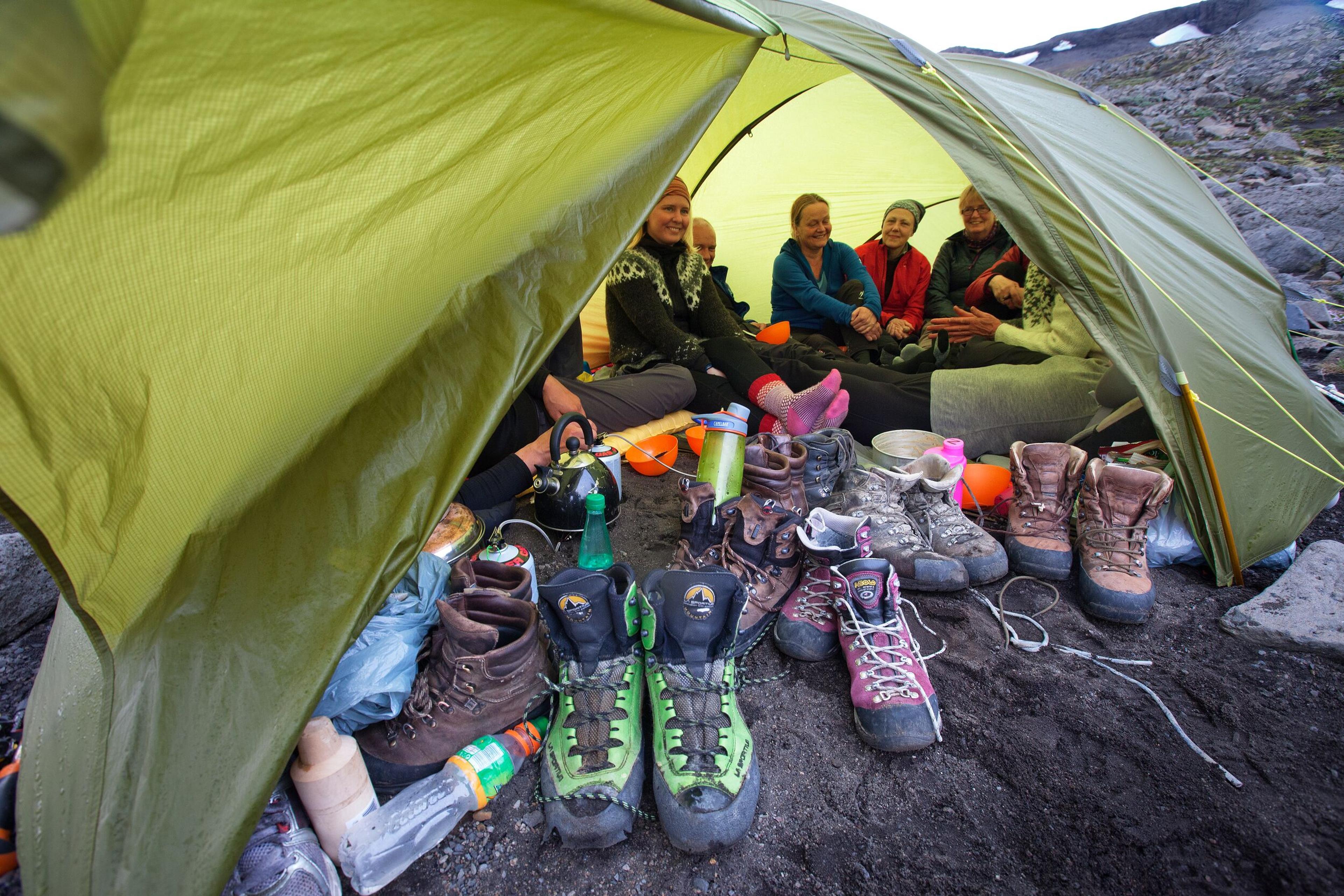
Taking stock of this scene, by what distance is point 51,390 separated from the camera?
752 mm

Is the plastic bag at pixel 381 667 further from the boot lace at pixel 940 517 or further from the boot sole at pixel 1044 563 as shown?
the boot sole at pixel 1044 563

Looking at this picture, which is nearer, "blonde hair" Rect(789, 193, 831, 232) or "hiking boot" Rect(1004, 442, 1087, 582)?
"hiking boot" Rect(1004, 442, 1087, 582)

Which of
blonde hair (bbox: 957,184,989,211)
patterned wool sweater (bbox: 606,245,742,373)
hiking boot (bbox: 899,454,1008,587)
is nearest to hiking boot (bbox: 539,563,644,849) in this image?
hiking boot (bbox: 899,454,1008,587)

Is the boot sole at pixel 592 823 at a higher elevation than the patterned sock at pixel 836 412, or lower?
higher

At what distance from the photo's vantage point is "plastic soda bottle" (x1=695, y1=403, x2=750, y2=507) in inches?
81.3

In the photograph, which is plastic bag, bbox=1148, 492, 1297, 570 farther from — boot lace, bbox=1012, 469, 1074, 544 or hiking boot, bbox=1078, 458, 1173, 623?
boot lace, bbox=1012, 469, 1074, 544

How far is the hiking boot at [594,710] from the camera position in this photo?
42.6 inches

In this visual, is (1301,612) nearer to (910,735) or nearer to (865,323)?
(910,735)

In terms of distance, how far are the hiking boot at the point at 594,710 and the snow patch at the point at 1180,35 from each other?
55.8 feet

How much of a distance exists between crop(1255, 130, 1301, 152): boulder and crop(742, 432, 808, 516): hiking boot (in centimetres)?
1023

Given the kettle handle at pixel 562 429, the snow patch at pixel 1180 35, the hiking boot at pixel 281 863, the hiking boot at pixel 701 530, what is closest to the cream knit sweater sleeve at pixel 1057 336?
the hiking boot at pixel 701 530

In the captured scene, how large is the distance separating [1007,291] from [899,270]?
0.75m

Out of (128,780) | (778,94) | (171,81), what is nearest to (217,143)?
(171,81)

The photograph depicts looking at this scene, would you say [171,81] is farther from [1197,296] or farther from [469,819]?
[1197,296]
